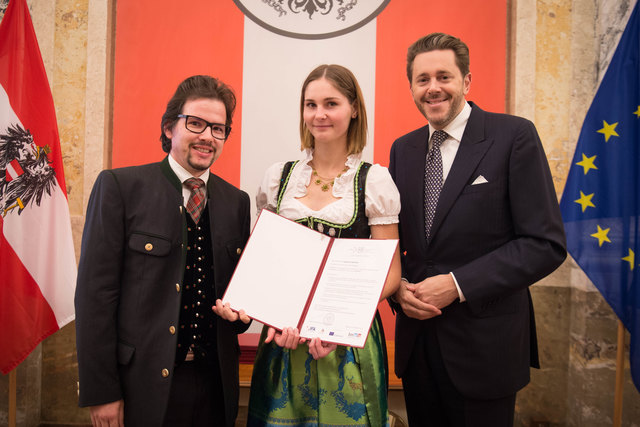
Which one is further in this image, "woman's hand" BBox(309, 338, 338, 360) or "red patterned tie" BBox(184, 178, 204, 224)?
"red patterned tie" BBox(184, 178, 204, 224)

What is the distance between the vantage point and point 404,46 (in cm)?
279

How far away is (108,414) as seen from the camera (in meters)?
1.24

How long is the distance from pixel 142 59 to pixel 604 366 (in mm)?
3713

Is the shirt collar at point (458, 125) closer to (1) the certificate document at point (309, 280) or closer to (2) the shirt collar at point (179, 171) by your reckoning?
(1) the certificate document at point (309, 280)

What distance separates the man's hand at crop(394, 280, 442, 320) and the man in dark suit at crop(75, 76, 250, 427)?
2.04 ft

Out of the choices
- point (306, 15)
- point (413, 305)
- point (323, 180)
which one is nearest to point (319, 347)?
point (413, 305)

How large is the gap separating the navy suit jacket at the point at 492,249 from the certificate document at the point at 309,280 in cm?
29

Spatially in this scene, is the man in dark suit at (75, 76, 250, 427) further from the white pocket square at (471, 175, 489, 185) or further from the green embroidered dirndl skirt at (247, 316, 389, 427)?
the white pocket square at (471, 175, 489, 185)

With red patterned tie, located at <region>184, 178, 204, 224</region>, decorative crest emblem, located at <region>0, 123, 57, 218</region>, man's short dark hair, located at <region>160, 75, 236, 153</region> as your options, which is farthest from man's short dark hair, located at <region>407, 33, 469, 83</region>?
decorative crest emblem, located at <region>0, 123, 57, 218</region>

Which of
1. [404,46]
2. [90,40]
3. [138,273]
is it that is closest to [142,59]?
[90,40]

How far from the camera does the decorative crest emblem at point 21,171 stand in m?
2.19

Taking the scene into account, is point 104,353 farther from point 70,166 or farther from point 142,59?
point 142,59

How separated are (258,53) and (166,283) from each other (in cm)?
204

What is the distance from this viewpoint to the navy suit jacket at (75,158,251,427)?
1230 millimetres
